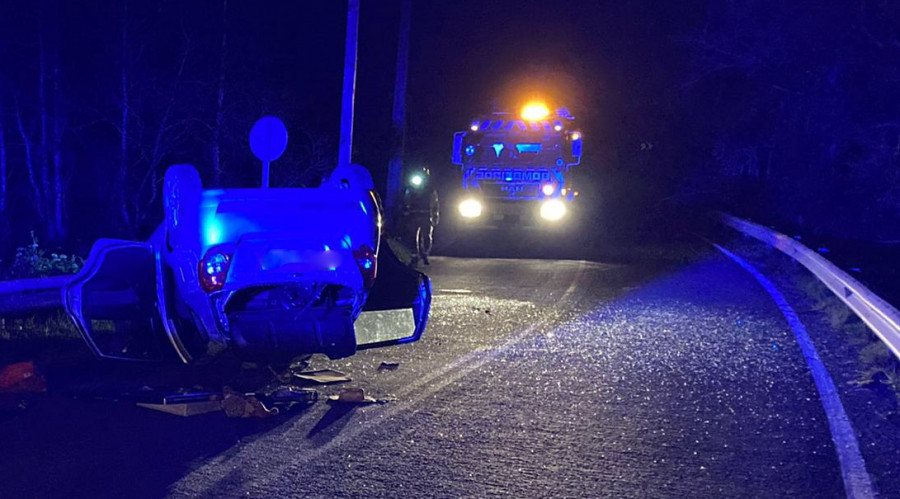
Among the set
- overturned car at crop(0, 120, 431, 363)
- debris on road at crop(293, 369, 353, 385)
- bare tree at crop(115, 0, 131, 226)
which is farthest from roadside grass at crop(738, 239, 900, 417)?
bare tree at crop(115, 0, 131, 226)

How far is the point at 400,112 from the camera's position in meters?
22.5

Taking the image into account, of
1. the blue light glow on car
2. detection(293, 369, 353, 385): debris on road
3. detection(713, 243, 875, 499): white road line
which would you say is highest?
the blue light glow on car

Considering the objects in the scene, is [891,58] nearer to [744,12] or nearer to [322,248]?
[744,12]

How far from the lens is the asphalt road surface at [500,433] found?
16.6 feet

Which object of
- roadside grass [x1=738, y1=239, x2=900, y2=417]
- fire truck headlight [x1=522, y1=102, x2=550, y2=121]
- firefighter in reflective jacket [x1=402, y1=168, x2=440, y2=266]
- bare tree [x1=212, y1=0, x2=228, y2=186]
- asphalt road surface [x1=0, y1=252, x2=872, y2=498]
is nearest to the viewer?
asphalt road surface [x1=0, y1=252, x2=872, y2=498]

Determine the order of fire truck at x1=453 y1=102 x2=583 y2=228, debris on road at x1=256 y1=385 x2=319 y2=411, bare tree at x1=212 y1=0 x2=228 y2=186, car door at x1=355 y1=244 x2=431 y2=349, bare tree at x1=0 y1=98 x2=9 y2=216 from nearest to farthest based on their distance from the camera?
debris on road at x1=256 y1=385 x2=319 y2=411 < car door at x1=355 y1=244 x2=431 y2=349 < fire truck at x1=453 y1=102 x2=583 y2=228 < bare tree at x1=212 y1=0 x2=228 y2=186 < bare tree at x1=0 y1=98 x2=9 y2=216

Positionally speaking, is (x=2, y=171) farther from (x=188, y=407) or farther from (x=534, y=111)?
(x=188, y=407)

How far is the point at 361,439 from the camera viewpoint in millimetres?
5895

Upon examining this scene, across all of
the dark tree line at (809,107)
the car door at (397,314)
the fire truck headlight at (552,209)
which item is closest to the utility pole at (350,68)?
the fire truck headlight at (552,209)

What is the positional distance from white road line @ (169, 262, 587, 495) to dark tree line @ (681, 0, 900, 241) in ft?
88.9

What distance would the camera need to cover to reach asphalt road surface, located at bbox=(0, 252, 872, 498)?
16.6 ft

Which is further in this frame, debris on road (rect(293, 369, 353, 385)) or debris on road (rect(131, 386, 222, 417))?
debris on road (rect(293, 369, 353, 385))

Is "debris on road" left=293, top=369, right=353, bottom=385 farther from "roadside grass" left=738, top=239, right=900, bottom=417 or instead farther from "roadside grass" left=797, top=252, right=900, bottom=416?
"roadside grass" left=797, top=252, right=900, bottom=416

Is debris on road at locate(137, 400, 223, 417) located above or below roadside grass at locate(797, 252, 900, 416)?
below
